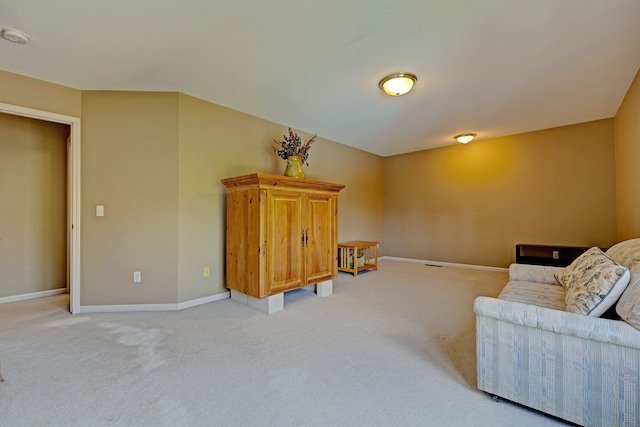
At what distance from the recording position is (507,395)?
150 centimetres

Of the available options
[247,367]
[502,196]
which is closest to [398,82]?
[247,367]

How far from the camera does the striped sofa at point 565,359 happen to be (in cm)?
124

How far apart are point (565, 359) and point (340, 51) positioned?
253 cm

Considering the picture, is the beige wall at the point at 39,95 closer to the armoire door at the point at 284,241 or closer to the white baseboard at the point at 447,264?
the armoire door at the point at 284,241

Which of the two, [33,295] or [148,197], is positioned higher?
[148,197]

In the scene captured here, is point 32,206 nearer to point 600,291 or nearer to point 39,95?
point 39,95

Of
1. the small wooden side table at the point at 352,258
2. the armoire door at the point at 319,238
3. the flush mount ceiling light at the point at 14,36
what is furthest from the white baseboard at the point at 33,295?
the small wooden side table at the point at 352,258

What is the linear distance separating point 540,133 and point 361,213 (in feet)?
10.7

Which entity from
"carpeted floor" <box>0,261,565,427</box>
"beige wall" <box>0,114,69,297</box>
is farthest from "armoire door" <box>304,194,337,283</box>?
"beige wall" <box>0,114,69,297</box>

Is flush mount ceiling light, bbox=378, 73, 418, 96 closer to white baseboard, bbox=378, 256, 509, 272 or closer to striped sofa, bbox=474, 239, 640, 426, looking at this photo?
striped sofa, bbox=474, 239, 640, 426

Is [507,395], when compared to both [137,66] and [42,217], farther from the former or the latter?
[42,217]

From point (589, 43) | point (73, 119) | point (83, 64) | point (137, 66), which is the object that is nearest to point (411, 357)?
point (589, 43)

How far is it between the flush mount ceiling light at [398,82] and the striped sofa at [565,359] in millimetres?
2181

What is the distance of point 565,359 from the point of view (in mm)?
1342
